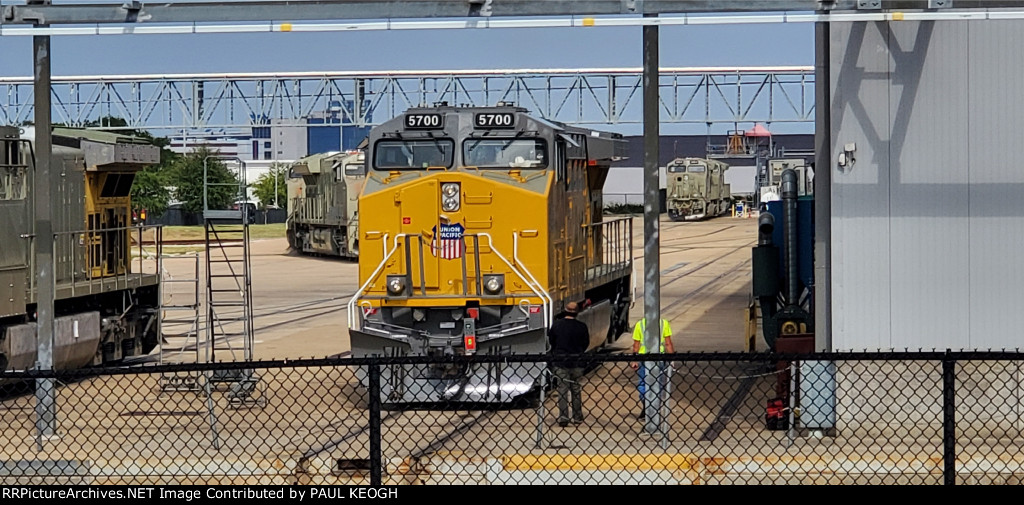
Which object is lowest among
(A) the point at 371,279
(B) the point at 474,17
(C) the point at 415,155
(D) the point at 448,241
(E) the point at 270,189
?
(A) the point at 371,279

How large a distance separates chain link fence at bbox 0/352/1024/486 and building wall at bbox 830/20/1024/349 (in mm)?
465

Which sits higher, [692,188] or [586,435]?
[692,188]

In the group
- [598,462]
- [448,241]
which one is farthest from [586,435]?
[448,241]

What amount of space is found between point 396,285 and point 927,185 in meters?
6.05

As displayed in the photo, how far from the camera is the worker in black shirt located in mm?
13078

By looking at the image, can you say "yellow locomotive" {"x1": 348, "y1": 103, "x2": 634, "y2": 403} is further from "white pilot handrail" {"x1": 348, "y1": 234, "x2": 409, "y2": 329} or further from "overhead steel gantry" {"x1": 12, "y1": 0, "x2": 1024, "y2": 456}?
"overhead steel gantry" {"x1": 12, "y1": 0, "x2": 1024, "y2": 456}

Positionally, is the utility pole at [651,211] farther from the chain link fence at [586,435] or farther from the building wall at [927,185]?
the building wall at [927,185]

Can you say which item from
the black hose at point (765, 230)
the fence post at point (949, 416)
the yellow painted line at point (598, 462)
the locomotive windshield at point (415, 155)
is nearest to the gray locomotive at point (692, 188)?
the black hose at point (765, 230)

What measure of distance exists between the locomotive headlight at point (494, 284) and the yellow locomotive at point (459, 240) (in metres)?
0.01

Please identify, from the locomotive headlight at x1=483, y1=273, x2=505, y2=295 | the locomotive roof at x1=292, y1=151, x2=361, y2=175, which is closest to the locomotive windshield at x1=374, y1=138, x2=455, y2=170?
the locomotive headlight at x1=483, y1=273, x2=505, y2=295

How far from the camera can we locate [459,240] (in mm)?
15281

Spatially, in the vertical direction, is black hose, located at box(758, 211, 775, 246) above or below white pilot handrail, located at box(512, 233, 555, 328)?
above

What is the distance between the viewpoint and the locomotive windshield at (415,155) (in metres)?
15.7

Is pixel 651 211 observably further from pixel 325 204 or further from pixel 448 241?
pixel 325 204
